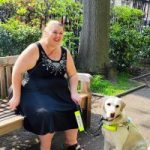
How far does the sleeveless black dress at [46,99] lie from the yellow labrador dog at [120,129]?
0.47m

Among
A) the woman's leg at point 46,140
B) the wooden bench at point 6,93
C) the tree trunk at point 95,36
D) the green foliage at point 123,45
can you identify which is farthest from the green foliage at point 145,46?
the woman's leg at point 46,140

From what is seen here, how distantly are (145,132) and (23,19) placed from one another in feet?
14.6

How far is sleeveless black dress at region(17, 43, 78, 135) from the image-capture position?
13.7ft

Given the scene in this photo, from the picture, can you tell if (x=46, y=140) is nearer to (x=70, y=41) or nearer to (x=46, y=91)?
(x=46, y=91)

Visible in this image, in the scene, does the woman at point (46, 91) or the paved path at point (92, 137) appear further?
the paved path at point (92, 137)

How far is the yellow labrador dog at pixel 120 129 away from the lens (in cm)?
416

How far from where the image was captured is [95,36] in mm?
8180

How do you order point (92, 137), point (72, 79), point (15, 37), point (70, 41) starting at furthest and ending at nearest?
point (70, 41)
point (15, 37)
point (92, 137)
point (72, 79)

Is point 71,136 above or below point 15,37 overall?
below

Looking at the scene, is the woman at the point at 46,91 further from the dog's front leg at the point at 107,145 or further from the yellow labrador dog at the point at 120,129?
the yellow labrador dog at the point at 120,129

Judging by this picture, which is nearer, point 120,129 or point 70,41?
point 120,129

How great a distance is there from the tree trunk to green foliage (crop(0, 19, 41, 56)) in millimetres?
1449

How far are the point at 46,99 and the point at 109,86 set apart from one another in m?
3.65

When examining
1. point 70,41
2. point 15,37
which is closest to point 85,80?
point 15,37
